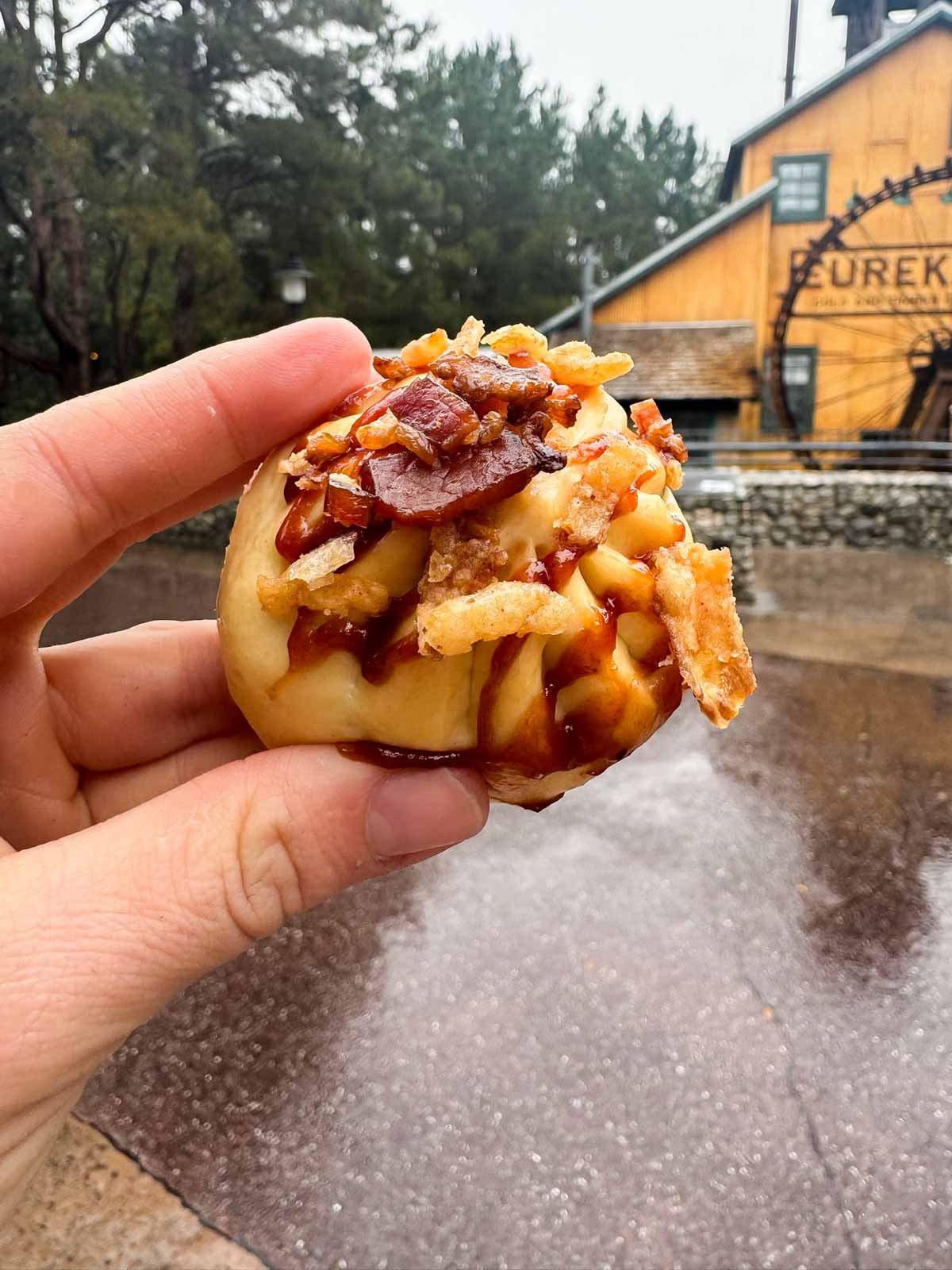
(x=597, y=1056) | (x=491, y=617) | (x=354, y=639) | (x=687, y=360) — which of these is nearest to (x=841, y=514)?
(x=687, y=360)

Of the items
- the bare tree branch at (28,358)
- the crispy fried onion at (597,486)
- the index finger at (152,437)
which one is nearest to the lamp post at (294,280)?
the bare tree branch at (28,358)

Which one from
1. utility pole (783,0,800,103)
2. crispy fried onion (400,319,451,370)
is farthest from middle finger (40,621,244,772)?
utility pole (783,0,800,103)

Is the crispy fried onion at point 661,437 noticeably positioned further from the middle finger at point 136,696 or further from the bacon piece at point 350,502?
the middle finger at point 136,696

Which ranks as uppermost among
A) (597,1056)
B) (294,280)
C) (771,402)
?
(294,280)

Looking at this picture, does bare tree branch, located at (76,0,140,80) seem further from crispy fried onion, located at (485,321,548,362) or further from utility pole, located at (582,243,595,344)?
crispy fried onion, located at (485,321,548,362)

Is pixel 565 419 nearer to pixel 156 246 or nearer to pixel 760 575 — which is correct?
pixel 760 575

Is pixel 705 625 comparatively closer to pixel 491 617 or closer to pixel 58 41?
pixel 491 617
